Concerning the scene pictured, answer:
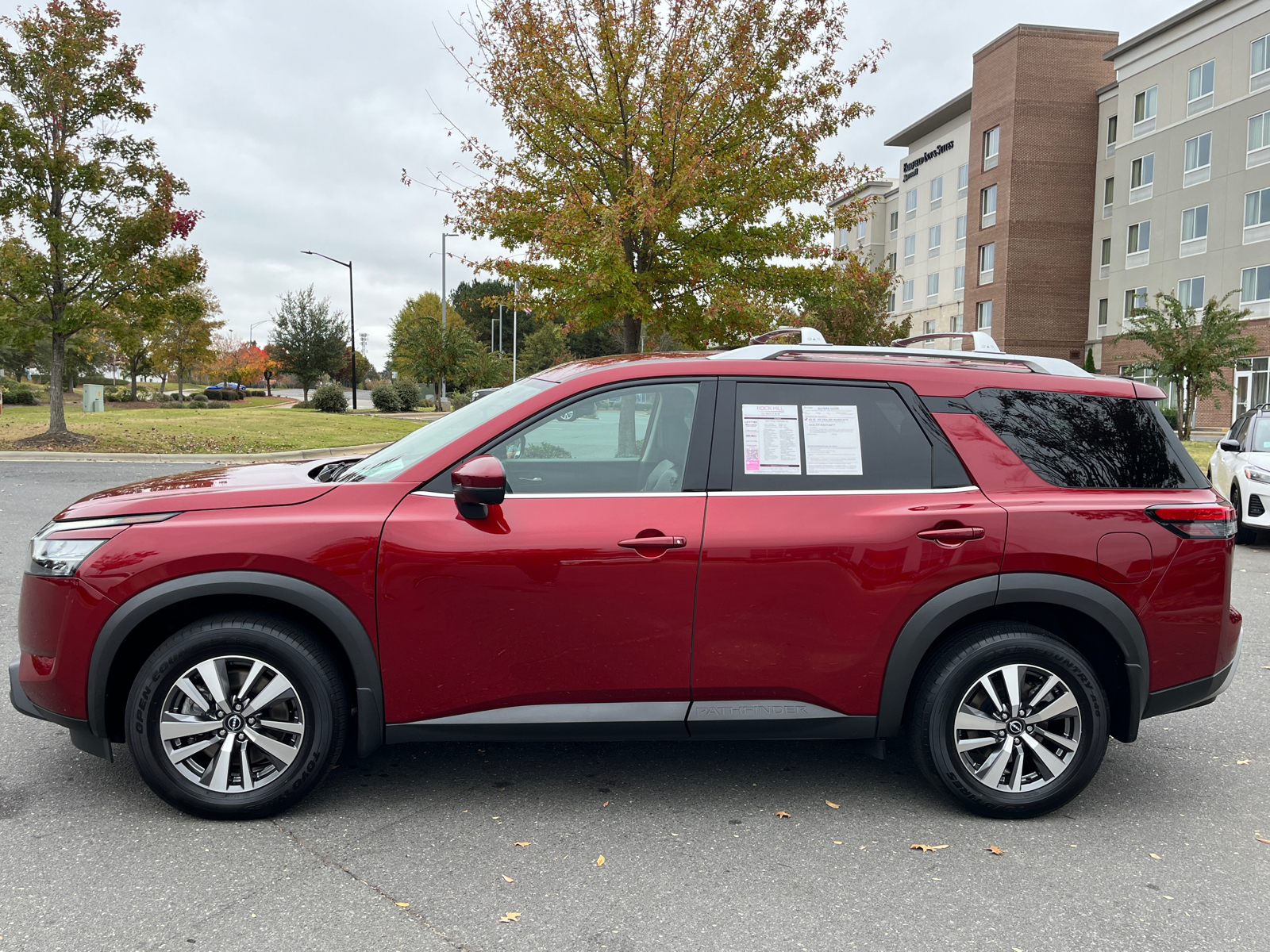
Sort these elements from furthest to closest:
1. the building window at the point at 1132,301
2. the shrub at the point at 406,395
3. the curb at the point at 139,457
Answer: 1. the shrub at the point at 406,395
2. the building window at the point at 1132,301
3. the curb at the point at 139,457

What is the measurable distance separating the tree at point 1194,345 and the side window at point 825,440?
1255 inches

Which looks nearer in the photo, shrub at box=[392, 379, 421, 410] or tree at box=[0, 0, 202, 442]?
tree at box=[0, 0, 202, 442]

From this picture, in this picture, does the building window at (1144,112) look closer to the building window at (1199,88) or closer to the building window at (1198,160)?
the building window at (1199,88)

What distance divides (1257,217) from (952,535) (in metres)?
43.3

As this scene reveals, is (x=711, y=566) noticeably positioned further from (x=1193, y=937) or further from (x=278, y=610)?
(x=1193, y=937)

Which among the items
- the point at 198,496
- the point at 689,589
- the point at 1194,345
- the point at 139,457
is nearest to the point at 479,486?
the point at 689,589

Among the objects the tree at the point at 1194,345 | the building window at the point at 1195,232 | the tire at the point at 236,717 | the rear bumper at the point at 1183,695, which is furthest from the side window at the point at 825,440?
the building window at the point at 1195,232

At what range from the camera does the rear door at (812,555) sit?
3.42 m

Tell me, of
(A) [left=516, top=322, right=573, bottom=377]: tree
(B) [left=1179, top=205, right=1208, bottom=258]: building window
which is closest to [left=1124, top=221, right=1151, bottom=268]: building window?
(B) [left=1179, top=205, right=1208, bottom=258]: building window

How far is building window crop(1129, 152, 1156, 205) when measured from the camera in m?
43.5

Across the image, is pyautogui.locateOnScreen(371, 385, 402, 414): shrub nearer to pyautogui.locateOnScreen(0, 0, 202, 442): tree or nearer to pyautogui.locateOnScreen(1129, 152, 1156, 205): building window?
pyautogui.locateOnScreen(0, 0, 202, 442): tree

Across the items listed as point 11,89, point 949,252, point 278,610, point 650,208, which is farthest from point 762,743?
point 949,252

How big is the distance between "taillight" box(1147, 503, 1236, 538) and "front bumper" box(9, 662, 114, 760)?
4.05 metres

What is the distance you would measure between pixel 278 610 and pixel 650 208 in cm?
1077
